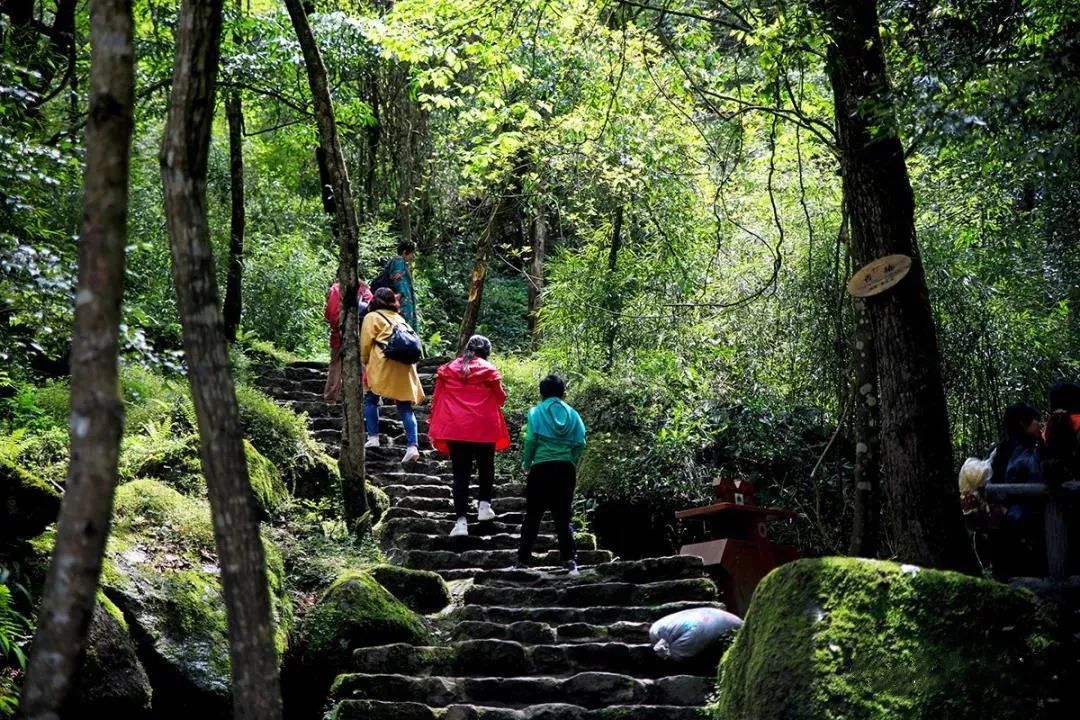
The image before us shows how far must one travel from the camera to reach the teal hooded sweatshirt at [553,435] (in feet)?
31.1

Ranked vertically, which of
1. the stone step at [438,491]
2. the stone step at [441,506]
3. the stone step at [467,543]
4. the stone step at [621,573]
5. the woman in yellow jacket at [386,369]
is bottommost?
the stone step at [621,573]

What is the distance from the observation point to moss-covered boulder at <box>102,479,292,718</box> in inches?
276

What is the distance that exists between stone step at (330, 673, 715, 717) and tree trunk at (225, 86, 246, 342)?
9600 millimetres

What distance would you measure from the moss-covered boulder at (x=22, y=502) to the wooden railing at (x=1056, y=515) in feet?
18.8

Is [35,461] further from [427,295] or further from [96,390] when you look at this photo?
[427,295]

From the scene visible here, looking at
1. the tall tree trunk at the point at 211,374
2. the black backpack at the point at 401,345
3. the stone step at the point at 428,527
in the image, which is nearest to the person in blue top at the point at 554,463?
the stone step at the point at 428,527

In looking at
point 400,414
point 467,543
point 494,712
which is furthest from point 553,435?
point 400,414

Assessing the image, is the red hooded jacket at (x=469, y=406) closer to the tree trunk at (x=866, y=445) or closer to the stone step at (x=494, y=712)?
the stone step at (x=494, y=712)

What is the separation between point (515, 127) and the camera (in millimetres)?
Result: 17297

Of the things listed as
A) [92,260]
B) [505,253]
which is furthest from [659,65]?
[505,253]

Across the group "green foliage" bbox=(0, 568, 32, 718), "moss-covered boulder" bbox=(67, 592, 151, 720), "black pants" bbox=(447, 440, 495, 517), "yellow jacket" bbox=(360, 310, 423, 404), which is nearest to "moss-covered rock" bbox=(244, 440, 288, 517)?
"black pants" bbox=(447, 440, 495, 517)

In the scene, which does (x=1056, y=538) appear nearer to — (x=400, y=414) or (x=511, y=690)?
(x=511, y=690)

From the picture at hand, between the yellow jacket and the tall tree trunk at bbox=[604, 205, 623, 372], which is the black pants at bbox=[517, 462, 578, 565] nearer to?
the yellow jacket

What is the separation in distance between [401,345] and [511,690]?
5372 millimetres
